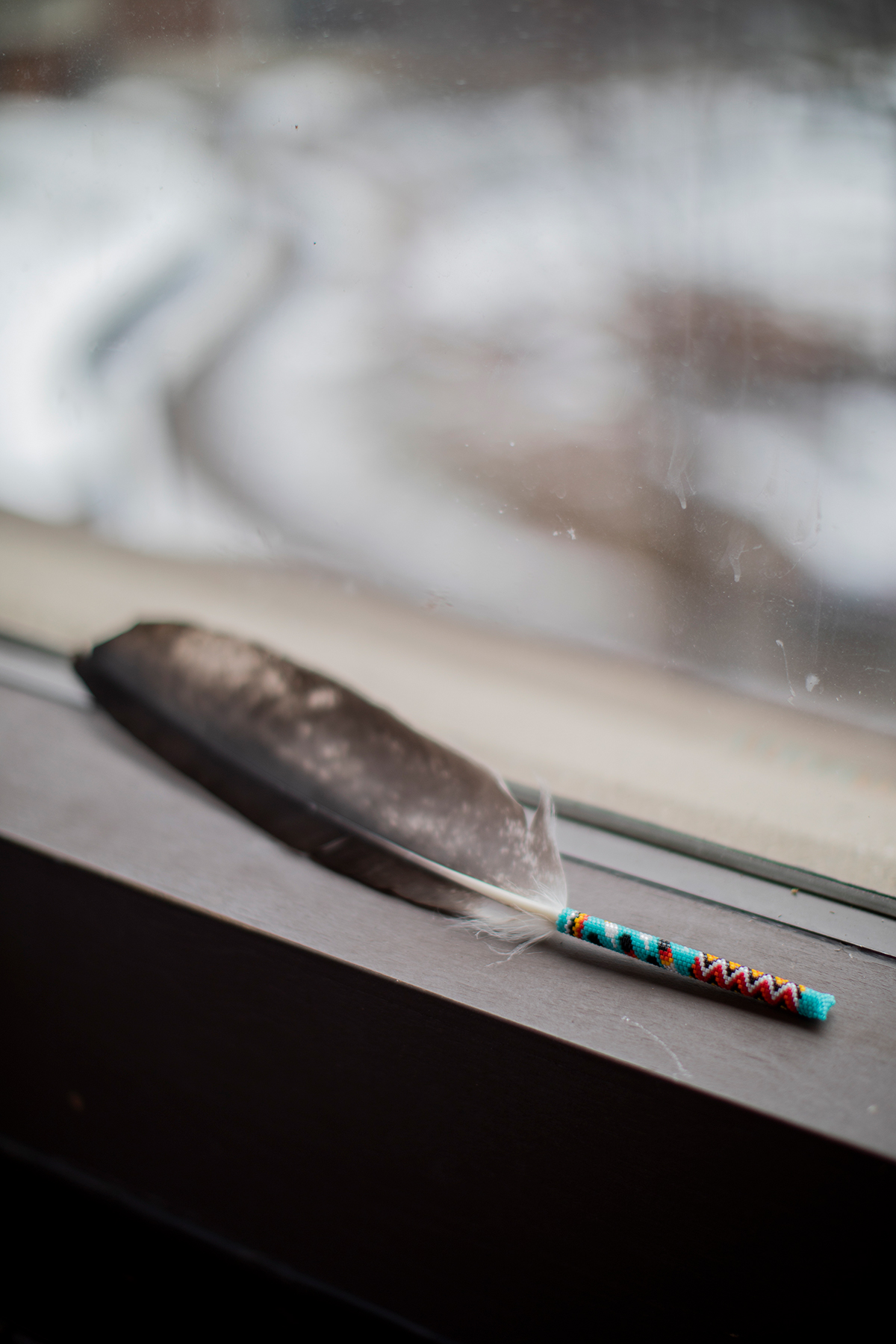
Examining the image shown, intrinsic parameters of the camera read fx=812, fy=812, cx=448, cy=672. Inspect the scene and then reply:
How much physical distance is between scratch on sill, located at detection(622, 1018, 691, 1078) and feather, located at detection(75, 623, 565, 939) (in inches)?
3.5

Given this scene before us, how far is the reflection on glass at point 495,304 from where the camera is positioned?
1.87 feet

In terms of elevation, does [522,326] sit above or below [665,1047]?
above

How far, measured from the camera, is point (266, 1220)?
743 mm

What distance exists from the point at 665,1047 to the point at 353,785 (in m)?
0.31

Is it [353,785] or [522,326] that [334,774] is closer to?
[353,785]

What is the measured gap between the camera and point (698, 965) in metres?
0.53

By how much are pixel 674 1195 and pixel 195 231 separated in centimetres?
A: 89

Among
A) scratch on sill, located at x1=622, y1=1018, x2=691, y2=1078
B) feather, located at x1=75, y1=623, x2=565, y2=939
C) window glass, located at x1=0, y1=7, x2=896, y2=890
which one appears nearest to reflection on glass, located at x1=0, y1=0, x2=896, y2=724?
window glass, located at x1=0, y1=7, x2=896, y2=890

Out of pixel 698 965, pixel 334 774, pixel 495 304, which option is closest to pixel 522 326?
pixel 495 304

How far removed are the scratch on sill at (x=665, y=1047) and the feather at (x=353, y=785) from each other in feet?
0.14

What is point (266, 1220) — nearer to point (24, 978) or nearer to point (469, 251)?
point (24, 978)

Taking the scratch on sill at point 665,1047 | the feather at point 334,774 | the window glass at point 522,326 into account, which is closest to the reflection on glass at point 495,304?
the window glass at point 522,326

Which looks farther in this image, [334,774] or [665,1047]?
[334,774]

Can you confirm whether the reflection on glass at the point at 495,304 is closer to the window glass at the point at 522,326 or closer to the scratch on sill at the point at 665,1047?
the window glass at the point at 522,326
